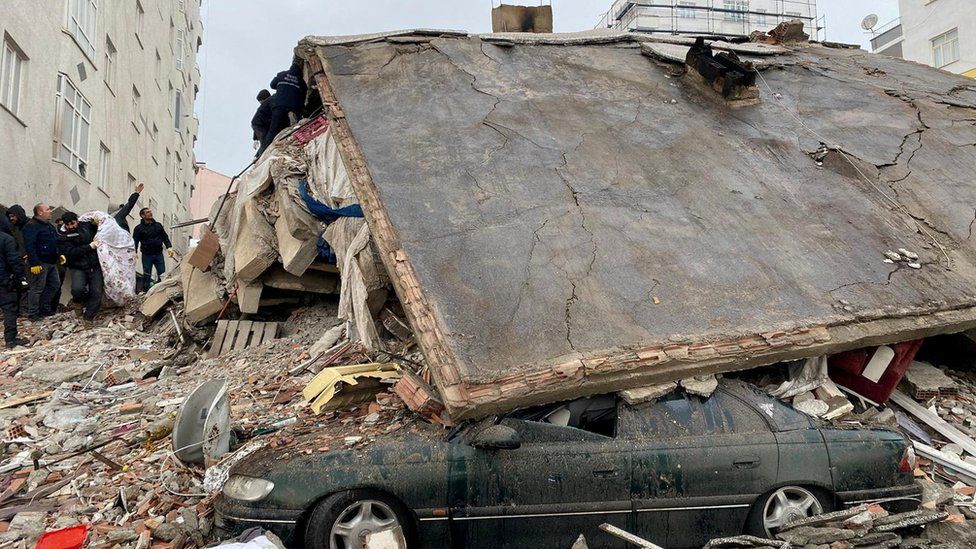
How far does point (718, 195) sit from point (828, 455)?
334 cm

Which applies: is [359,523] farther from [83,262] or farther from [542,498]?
[83,262]

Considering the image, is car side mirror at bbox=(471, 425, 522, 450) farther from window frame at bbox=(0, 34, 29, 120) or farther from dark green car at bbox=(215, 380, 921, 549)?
window frame at bbox=(0, 34, 29, 120)

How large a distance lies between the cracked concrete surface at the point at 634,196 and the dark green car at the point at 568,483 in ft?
1.83

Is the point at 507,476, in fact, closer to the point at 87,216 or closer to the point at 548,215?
the point at 548,215

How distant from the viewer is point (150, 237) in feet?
38.1

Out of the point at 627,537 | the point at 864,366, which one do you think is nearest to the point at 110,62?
the point at 627,537

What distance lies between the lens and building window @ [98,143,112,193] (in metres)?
15.0

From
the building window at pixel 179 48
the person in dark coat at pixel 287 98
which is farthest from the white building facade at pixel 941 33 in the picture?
the building window at pixel 179 48

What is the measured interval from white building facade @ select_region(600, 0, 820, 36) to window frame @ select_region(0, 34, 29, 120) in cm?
3387

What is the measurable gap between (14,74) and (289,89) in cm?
486

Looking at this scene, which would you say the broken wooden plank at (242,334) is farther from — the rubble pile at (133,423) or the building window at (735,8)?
the building window at (735,8)

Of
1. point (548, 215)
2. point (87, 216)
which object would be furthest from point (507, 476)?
point (87, 216)

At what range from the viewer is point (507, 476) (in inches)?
142

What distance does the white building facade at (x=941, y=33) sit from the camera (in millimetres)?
23375
